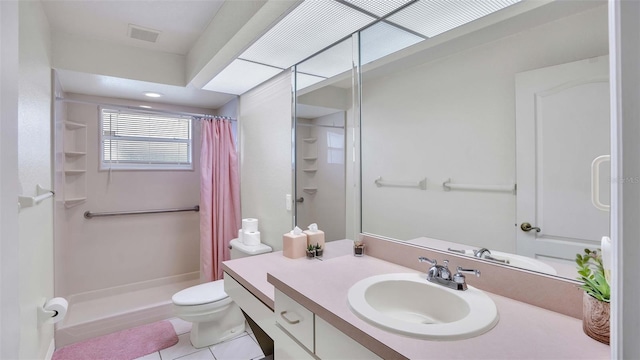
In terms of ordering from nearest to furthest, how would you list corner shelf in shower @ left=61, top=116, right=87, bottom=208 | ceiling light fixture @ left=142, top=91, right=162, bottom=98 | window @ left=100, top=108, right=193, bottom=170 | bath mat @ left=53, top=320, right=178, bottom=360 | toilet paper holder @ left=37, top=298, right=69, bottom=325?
toilet paper holder @ left=37, top=298, right=69, bottom=325, bath mat @ left=53, top=320, right=178, bottom=360, corner shelf in shower @ left=61, top=116, right=87, bottom=208, ceiling light fixture @ left=142, top=91, right=162, bottom=98, window @ left=100, top=108, right=193, bottom=170

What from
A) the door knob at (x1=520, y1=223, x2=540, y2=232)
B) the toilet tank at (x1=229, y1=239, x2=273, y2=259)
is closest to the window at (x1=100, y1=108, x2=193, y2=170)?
the toilet tank at (x1=229, y1=239, x2=273, y2=259)

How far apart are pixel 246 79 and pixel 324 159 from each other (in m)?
1.06

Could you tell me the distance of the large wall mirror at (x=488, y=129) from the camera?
3.07 ft

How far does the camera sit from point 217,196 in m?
3.09

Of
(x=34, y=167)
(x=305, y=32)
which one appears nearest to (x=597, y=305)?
(x=305, y=32)

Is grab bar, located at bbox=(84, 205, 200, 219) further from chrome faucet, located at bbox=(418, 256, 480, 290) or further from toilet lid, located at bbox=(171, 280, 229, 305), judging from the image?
chrome faucet, located at bbox=(418, 256, 480, 290)

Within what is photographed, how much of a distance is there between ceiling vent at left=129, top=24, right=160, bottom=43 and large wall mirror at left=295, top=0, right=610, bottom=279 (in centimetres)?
151

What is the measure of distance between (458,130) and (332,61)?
101 cm

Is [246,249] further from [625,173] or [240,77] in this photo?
[625,173]

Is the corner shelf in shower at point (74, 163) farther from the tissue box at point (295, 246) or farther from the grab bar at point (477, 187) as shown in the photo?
the grab bar at point (477, 187)

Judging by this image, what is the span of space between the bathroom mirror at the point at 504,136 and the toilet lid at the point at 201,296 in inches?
56.0

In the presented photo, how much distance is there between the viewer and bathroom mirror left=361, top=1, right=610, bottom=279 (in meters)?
0.93

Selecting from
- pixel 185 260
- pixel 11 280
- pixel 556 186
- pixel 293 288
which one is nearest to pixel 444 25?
pixel 556 186

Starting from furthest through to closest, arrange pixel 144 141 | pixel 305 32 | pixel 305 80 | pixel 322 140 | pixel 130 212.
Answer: pixel 144 141, pixel 130 212, pixel 305 80, pixel 322 140, pixel 305 32
